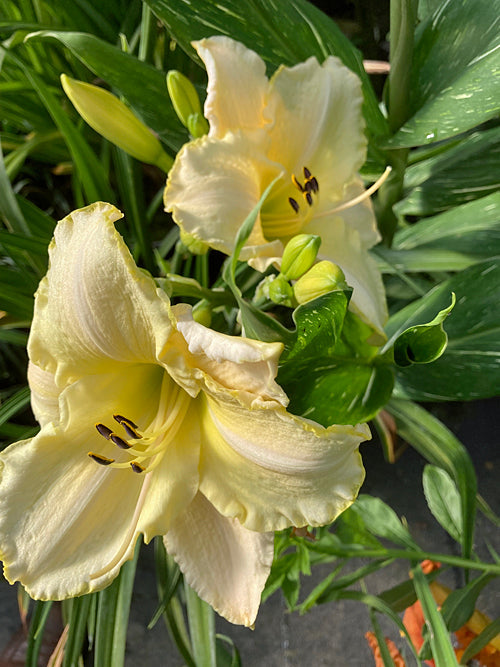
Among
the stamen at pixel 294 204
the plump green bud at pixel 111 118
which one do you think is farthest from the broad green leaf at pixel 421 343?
the plump green bud at pixel 111 118

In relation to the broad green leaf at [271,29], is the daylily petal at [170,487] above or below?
below

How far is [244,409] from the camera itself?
11.0 inches

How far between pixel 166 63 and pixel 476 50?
0.39 metres

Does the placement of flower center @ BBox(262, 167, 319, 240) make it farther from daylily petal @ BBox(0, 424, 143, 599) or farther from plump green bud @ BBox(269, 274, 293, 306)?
daylily petal @ BBox(0, 424, 143, 599)

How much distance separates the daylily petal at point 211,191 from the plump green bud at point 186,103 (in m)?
0.05

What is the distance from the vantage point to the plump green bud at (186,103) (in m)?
0.39

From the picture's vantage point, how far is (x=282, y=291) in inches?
13.2

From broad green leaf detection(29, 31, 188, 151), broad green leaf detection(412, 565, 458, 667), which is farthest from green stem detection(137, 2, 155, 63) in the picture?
broad green leaf detection(412, 565, 458, 667)

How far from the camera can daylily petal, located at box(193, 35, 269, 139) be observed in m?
0.35

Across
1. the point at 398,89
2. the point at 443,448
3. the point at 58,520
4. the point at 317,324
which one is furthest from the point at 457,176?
the point at 58,520

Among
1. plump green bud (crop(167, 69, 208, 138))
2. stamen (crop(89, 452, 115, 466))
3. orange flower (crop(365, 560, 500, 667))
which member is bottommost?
orange flower (crop(365, 560, 500, 667))

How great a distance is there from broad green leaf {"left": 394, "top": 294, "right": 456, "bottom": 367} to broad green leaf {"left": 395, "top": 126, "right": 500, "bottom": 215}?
1.10 feet

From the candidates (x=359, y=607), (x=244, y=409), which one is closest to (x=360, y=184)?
(x=244, y=409)

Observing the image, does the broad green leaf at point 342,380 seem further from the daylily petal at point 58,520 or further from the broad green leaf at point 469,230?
the broad green leaf at point 469,230
